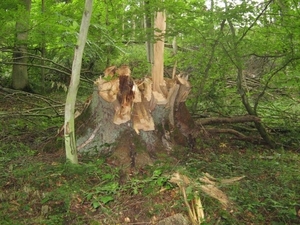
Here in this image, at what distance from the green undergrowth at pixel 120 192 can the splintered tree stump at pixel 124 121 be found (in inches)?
8.7

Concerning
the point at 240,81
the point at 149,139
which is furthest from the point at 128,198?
the point at 240,81

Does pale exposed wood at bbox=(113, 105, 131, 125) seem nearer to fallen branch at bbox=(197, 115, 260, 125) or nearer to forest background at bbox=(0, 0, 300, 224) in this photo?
forest background at bbox=(0, 0, 300, 224)

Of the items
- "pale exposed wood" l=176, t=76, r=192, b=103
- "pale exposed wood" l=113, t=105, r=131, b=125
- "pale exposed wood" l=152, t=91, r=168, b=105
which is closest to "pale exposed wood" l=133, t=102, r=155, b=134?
"pale exposed wood" l=113, t=105, r=131, b=125

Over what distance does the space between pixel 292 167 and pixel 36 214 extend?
3256 mm

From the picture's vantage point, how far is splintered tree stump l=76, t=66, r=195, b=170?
4043 millimetres

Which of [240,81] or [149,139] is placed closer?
[149,139]

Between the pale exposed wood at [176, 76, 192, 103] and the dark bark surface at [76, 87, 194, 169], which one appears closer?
the dark bark surface at [76, 87, 194, 169]

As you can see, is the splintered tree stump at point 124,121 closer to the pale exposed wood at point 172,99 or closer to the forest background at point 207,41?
the pale exposed wood at point 172,99

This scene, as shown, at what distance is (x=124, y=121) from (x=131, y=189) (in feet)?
3.60

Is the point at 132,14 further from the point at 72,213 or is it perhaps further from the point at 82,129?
the point at 72,213

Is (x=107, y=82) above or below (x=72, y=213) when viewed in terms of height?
above

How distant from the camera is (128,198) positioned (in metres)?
3.13

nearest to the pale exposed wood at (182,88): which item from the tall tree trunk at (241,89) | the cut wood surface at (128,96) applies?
the cut wood surface at (128,96)

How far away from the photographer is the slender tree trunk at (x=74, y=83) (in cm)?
324
